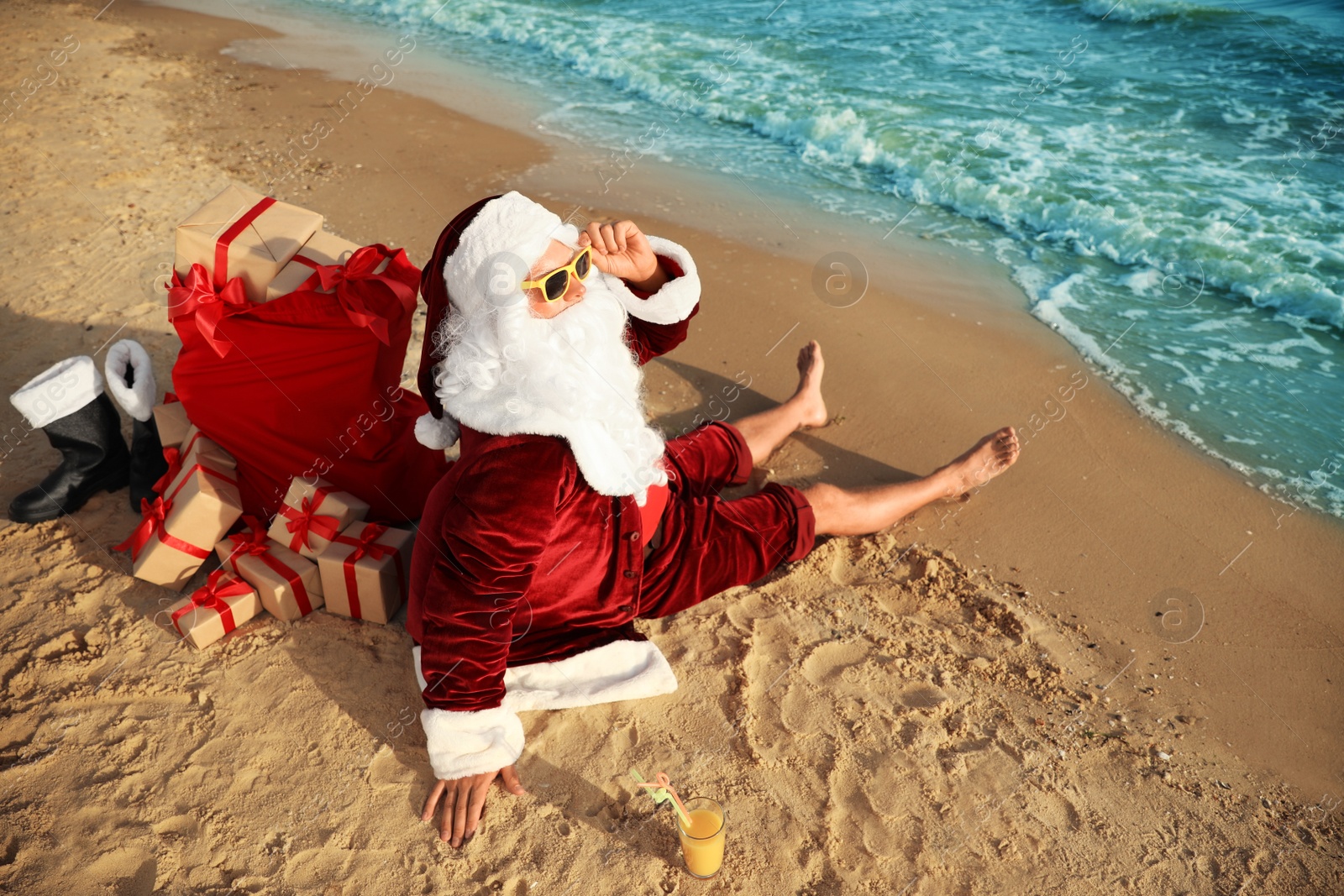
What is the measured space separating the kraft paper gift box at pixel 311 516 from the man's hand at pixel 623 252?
1.35 m

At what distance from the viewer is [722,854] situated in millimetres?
2488

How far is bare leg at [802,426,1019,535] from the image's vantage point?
353 cm

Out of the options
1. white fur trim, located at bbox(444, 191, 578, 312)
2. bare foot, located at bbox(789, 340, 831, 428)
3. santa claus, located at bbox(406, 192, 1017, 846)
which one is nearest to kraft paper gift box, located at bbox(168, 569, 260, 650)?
santa claus, located at bbox(406, 192, 1017, 846)

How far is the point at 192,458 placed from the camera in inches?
125

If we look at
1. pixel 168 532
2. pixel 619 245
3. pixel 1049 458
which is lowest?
pixel 1049 458

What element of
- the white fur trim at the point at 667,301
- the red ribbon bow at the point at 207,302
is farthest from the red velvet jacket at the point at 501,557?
the red ribbon bow at the point at 207,302

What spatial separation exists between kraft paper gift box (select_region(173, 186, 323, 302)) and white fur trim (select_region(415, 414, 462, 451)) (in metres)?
0.91

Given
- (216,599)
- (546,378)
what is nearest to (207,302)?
(216,599)

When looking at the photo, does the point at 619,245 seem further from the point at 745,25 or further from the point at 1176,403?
the point at 745,25

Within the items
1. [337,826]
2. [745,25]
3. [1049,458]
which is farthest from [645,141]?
[337,826]

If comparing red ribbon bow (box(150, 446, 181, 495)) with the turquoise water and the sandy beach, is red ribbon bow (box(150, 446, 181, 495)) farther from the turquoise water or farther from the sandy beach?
the turquoise water

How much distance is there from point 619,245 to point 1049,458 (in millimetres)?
2535

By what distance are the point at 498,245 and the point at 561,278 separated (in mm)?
194

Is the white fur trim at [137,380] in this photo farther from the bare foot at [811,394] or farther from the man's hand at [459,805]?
the bare foot at [811,394]
